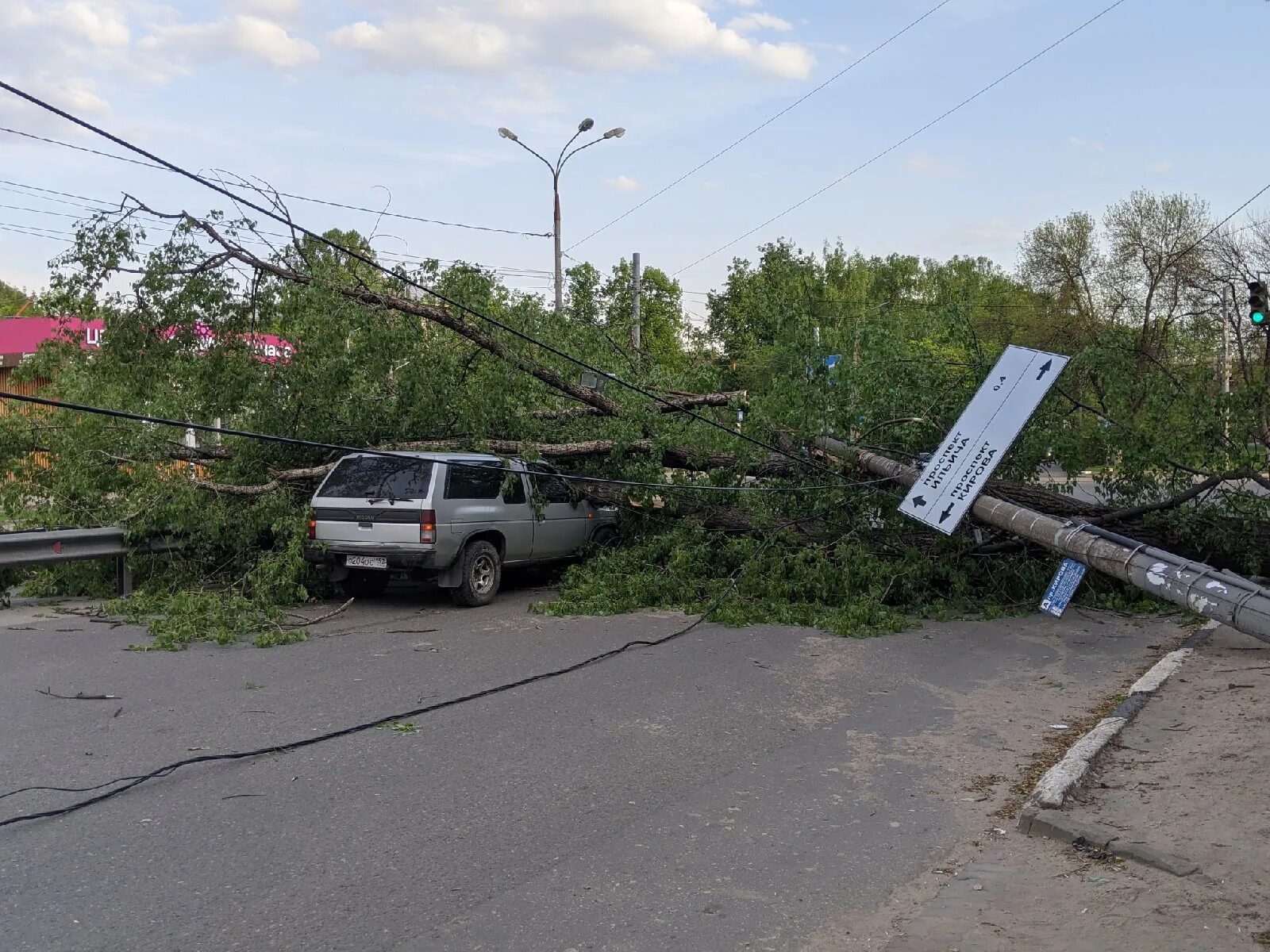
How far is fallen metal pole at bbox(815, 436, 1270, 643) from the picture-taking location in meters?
5.51

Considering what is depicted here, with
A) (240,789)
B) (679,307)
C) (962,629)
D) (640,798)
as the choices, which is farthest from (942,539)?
(679,307)

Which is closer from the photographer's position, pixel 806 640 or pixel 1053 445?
pixel 806 640

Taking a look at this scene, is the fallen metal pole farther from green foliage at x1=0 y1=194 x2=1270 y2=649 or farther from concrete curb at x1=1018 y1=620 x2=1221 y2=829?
green foliage at x1=0 y1=194 x2=1270 y2=649

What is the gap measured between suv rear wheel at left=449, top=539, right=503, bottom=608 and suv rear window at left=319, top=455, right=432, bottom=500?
867 millimetres

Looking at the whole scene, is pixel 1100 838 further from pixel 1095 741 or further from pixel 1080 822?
pixel 1095 741

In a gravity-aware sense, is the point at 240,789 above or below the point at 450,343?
below

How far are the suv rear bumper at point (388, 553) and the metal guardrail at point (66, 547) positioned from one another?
215cm

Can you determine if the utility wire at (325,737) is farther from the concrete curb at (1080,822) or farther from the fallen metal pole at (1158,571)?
the concrete curb at (1080,822)

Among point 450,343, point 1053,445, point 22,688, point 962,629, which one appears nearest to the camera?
point 22,688

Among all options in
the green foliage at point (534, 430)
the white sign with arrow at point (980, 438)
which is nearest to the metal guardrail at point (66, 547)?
the green foliage at point (534, 430)

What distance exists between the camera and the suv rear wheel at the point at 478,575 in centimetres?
1223

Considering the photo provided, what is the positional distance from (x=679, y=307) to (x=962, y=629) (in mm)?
31252

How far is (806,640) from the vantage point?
10.4m

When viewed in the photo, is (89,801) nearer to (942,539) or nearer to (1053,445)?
(942,539)
